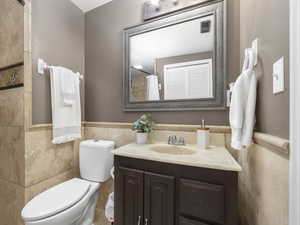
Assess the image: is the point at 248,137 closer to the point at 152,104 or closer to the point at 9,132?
the point at 152,104

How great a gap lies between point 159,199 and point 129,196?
0.22 meters

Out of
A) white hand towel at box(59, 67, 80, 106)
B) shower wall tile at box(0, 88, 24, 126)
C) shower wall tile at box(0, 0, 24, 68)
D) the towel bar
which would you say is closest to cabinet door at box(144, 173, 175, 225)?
Answer: white hand towel at box(59, 67, 80, 106)

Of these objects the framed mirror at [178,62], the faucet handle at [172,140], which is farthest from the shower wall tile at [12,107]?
the faucet handle at [172,140]

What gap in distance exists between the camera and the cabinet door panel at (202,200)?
2.31 ft

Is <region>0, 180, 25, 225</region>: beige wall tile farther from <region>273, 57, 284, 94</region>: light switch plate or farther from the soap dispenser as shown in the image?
<region>273, 57, 284, 94</region>: light switch plate

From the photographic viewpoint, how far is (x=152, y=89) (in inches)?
53.7

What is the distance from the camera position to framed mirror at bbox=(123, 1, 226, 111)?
3.68 ft

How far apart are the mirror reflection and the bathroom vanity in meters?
0.61

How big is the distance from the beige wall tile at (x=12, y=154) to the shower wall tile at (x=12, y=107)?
63mm

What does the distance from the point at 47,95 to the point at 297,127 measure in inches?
66.4

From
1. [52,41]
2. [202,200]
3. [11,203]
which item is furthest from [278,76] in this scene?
[11,203]

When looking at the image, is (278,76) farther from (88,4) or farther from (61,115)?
(88,4)

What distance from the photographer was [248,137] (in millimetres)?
727

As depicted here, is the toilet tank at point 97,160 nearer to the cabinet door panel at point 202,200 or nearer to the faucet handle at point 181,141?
the faucet handle at point 181,141
